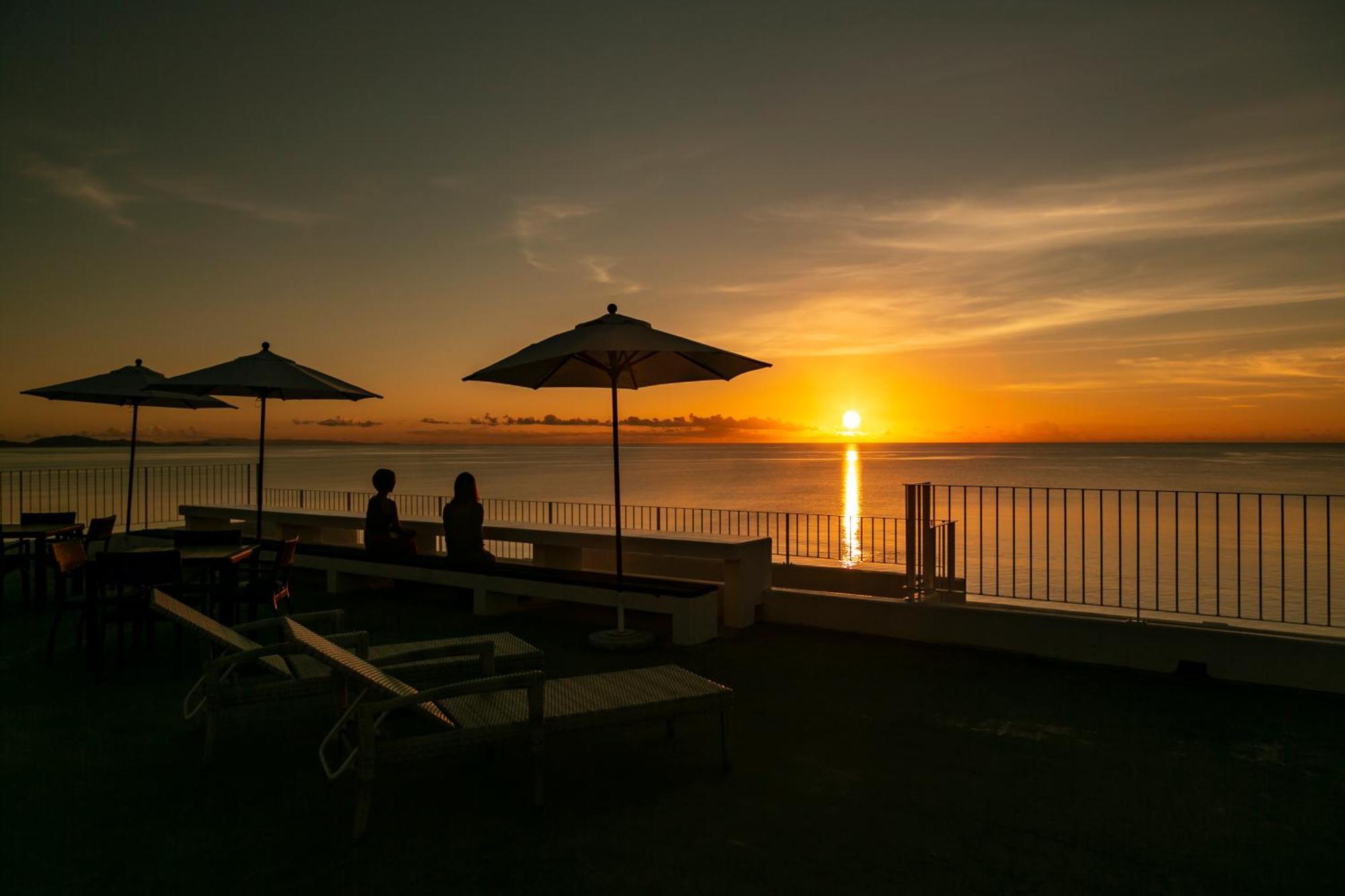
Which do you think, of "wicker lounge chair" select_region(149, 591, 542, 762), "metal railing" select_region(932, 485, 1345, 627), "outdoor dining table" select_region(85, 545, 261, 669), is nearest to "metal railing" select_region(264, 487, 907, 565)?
"metal railing" select_region(932, 485, 1345, 627)

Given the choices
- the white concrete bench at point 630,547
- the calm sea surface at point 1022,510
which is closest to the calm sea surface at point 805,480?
the calm sea surface at point 1022,510

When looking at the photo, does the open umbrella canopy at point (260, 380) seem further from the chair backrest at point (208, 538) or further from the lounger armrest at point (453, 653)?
the lounger armrest at point (453, 653)

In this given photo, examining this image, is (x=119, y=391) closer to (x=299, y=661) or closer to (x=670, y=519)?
(x=299, y=661)

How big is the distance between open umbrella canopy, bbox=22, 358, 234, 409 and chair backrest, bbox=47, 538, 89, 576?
118 inches

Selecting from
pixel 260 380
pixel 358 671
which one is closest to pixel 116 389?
pixel 260 380

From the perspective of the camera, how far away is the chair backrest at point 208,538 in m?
7.57

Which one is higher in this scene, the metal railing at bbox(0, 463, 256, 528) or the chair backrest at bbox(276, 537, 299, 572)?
the chair backrest at bbox(276, 537, 299, 572)

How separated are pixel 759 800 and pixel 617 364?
13.8 feet

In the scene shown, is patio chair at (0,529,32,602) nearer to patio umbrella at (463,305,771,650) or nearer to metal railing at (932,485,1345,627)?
patio umbrella at (463,305,771,650)

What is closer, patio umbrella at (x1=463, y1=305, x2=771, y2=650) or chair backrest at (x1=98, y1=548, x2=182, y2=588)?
chair backrest at (x1=98, y1=548, x2=182, y2=588)

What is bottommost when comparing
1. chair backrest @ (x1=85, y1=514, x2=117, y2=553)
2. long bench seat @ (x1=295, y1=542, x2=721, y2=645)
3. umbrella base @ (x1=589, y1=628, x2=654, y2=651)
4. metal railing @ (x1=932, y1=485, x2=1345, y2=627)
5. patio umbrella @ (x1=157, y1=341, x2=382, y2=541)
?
metal railing @ (x1=932, y1=485, x2=1345, y2=627)

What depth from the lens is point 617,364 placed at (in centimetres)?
690

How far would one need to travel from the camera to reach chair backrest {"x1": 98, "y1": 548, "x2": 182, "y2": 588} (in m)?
5.75

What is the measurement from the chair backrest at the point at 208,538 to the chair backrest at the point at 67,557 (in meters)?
0.85
